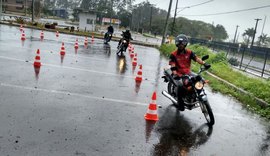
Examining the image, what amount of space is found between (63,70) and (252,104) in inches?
264

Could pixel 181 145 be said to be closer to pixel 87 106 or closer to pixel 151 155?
pixel 151 155

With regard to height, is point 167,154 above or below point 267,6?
below

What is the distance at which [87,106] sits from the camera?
710 centimetres

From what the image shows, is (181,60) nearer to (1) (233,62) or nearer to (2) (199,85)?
(2) (199,85)

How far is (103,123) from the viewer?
6031mm

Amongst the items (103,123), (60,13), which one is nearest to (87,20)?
(103,123)

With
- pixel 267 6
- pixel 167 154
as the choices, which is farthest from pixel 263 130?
pixel 267 6

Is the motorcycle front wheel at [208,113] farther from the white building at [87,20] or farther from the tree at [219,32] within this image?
the tree at [219,32]

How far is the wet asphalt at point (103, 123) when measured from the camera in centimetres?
484

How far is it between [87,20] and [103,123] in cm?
4777

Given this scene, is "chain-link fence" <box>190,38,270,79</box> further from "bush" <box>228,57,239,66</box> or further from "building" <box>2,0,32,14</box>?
"building" <box>2,0,32,14</box>

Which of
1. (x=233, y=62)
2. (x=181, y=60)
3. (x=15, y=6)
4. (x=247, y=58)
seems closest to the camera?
(x=181, y=60)

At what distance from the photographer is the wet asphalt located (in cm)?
484

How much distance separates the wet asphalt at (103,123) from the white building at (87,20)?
42.4m
